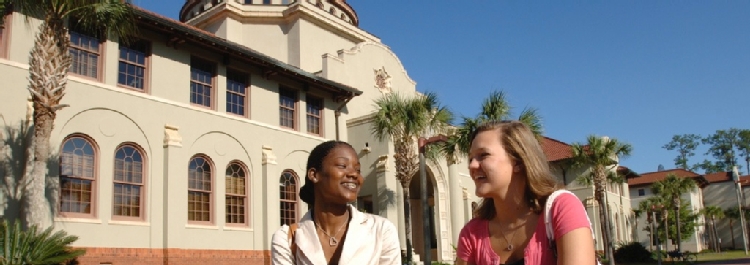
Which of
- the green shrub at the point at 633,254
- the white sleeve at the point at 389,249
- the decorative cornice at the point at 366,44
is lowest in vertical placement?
the green shrub at the point at 633,254

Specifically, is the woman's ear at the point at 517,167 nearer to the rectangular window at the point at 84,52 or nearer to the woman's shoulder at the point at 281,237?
the woman's shoulder at the point at 281,237

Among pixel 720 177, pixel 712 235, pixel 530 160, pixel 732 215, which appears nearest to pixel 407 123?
pixel 530 160

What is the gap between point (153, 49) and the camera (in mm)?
20641

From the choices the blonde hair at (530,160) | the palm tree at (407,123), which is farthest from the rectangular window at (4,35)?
the blonde hair at (530,160)

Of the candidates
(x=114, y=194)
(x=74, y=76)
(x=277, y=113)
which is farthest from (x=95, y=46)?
(x=277, y=113)

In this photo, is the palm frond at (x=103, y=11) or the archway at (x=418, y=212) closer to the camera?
the palm frond at (x=103, y=11)

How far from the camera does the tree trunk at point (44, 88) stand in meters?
14.4

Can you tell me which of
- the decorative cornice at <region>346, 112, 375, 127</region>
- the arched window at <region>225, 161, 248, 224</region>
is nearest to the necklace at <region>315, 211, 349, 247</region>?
the arched window at <region>225, 161, 248, 224</region>

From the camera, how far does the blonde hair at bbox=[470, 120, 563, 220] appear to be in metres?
2.78

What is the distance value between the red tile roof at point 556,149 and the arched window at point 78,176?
113 feet

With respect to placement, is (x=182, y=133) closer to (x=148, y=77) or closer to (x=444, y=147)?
(x=148, y=77)

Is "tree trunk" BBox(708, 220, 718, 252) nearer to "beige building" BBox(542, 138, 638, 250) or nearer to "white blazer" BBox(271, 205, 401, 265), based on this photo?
"beige building" BBox(542, 138, 638, 250)

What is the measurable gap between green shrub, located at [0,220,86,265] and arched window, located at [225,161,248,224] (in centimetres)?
857

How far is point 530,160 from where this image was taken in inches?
111
